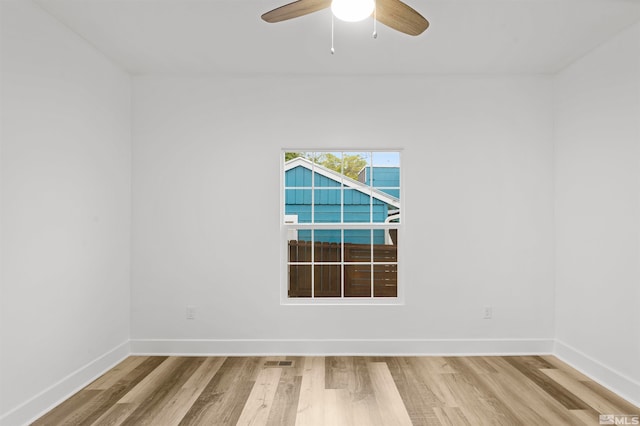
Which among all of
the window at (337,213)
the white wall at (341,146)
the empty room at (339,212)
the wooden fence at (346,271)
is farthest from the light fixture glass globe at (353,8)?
the wooden fence at (346,271)

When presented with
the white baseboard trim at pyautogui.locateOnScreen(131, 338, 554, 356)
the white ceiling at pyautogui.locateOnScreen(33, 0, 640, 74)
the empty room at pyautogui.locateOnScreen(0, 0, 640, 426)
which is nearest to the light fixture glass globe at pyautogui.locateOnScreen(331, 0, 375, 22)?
the white ceiling at pyautogui.locateOnScreen(33, 0, 640, 74)

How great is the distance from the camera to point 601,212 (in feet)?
11.1

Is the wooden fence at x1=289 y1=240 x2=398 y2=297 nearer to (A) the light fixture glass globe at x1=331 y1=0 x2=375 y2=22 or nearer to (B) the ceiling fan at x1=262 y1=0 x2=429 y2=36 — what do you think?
(B) the ceiling fan at x1=262 y1=0 x2=429 y2=36

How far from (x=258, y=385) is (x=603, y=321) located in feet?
9.09

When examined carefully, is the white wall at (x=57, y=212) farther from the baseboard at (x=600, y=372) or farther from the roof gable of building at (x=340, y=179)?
the baseboard at (x=600, y=372)

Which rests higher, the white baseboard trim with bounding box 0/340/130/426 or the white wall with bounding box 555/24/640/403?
the white wall with bounding box 555/24/640/403

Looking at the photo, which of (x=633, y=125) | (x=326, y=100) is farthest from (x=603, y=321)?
(x=326, y=100)

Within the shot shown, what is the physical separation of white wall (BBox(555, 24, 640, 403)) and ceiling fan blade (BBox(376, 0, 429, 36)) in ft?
6.36

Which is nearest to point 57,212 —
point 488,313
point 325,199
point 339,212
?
point 325,199

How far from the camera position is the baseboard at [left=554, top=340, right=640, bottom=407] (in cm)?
301

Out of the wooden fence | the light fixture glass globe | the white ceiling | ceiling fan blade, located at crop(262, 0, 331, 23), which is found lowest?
the wooden fence

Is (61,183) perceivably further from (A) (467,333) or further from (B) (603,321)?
(B) (603,321)

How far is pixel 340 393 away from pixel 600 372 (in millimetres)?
2080

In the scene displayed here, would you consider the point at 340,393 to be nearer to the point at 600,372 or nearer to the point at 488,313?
the point at 488,313
